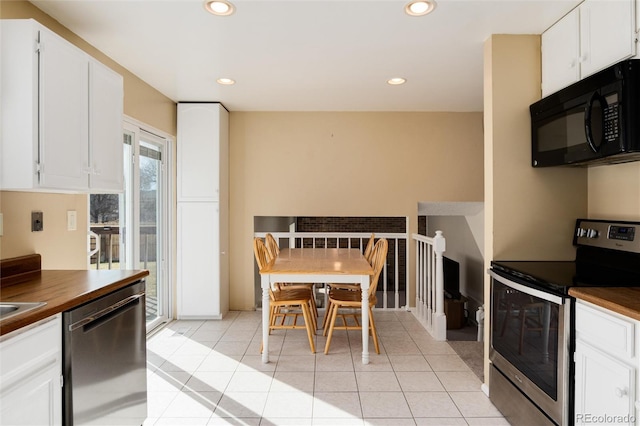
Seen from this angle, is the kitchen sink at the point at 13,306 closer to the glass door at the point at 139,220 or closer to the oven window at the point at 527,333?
the glass door at the point at 139,220

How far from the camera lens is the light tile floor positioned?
2.36 metres

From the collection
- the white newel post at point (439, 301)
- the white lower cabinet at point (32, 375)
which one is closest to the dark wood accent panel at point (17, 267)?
the white lower cabinet at point (32, 375)

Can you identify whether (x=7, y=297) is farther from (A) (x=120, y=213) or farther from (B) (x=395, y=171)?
(B) (x=395, y=171)

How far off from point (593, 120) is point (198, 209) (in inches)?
143

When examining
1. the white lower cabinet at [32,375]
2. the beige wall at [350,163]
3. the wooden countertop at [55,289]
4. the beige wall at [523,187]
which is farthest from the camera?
the beige wall at [350,163]

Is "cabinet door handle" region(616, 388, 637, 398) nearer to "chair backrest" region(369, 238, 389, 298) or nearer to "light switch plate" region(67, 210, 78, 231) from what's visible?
"chair backrest" region(369, 238, 389, 298)

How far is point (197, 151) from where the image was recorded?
4.29 meters

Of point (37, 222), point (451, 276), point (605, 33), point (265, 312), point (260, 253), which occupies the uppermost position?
point (605, 33)

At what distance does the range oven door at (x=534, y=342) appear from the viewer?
1763 millimetres

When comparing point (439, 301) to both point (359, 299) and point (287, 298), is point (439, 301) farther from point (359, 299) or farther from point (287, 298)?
point (287, 298)

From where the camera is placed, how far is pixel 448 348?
11.5ft

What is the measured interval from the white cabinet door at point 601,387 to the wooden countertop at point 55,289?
2.18 m

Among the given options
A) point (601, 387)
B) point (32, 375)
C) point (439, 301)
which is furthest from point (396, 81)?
point (32, 375)

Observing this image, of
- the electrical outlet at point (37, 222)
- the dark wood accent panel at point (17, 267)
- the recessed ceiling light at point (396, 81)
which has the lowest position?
the dark wood accent panel at point (17, 267)
